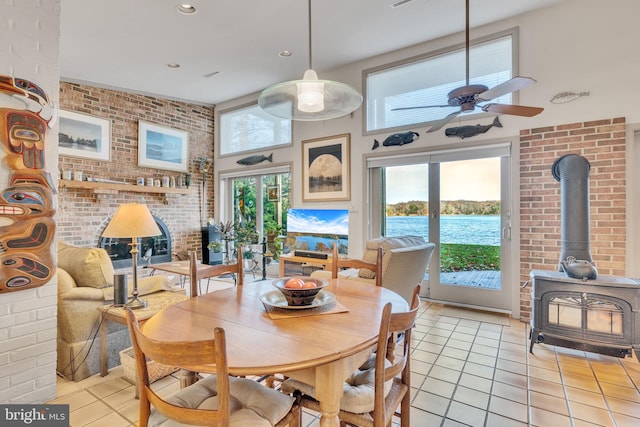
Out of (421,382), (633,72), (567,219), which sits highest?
(633,72)

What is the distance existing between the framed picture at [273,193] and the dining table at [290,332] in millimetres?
4098

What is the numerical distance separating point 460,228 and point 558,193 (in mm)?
1066

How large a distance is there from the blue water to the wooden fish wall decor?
12.1 ft

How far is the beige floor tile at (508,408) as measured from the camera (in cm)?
188

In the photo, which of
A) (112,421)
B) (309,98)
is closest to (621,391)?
(309,98)

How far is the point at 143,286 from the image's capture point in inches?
107

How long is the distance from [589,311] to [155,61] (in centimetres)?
562

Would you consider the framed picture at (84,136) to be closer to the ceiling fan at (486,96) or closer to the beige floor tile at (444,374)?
the ceiling fan at (486,96)

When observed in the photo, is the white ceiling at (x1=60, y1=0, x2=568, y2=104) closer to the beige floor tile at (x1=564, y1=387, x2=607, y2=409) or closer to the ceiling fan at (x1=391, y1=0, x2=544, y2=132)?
the ceiling fan at (x1=391, y1=0, x2=544, y2=132)

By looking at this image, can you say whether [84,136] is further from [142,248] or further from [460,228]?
[460,228]

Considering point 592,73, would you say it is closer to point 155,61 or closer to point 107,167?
point 155,61

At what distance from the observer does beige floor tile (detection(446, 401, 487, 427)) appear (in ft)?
6.03

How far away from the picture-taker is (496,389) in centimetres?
217

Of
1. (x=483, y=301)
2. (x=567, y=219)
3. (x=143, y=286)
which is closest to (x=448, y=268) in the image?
(x=483, y=301)
